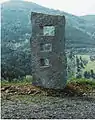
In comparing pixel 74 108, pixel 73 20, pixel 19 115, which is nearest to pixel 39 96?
pixel 74 108

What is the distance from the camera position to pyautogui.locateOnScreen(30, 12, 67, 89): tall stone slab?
64.6 ft

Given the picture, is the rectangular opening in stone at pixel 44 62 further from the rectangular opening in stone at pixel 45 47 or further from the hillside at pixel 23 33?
the hillside at pixel 23 33

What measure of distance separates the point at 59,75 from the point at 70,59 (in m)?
50.6

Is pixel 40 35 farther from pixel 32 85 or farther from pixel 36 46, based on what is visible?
pixel 32 85

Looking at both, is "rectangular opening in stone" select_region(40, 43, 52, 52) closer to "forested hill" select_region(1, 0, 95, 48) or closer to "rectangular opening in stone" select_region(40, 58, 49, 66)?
"rectangular opening in stone" select_region(40, 58, 49, 66)

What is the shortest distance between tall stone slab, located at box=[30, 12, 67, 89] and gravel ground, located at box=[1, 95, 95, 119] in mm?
1884

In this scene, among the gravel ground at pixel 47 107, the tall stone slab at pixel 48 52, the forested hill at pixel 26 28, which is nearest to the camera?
the gravel ground at pixel 47 107

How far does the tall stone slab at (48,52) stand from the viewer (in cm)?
1970

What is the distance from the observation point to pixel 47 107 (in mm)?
15578

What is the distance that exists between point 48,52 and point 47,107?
4.87 m

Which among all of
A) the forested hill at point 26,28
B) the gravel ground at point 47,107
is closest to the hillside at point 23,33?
the forested hill at point 26,28

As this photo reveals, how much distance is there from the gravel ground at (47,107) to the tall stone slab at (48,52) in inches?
74.2

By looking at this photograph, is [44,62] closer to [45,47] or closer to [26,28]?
[45,47]

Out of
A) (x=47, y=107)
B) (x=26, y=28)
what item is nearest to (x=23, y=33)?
(x=26, y=28)
